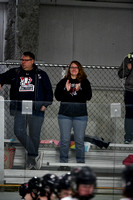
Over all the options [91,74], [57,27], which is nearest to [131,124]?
[91,74]

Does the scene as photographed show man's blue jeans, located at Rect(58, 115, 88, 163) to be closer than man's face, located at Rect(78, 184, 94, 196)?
No

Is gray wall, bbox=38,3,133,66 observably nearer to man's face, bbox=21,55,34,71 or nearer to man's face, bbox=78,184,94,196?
man's face, bbox=21,55,34,71

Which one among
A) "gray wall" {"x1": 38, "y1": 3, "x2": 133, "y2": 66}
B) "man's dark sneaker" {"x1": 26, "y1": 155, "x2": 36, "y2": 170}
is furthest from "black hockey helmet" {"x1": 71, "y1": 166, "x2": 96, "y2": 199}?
"gray wall" {"x1": 38, "y1": 3, "x2": 133, "y2": 66}

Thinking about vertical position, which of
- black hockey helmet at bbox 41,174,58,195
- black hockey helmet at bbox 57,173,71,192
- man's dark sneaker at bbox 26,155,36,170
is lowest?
man's dark sneaker at bbox 26,155,36,170

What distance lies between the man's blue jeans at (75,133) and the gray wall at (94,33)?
23.5 ft

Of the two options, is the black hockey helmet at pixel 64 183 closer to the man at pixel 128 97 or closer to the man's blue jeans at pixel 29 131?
the man's blue jeans at pixel 29 131

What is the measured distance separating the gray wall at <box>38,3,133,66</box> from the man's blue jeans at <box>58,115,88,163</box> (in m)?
7.15

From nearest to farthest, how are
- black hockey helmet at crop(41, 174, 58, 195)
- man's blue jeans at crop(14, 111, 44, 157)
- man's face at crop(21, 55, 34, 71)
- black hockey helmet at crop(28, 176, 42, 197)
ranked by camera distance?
1. black hockey helmet at crop(41, 174, 58, 195)
2. black hockey helmet at crop(28, 176, 42, 197)
3. man's blue jeans at crop(14, 111, 44, 157)
4. man's face at crop(21, 55, 34, 71)

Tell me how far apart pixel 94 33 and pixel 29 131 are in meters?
7.59

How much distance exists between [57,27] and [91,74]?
1.76 meters

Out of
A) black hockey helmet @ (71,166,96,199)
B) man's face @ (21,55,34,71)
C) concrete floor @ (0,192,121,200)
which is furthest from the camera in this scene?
man's face @ (21,55,34,71)

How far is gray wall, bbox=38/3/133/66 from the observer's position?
1423 centimetres

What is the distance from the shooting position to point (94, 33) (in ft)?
47.0

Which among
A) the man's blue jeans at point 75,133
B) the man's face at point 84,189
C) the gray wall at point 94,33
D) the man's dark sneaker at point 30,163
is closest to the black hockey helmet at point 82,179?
the man's face at point 84,189
